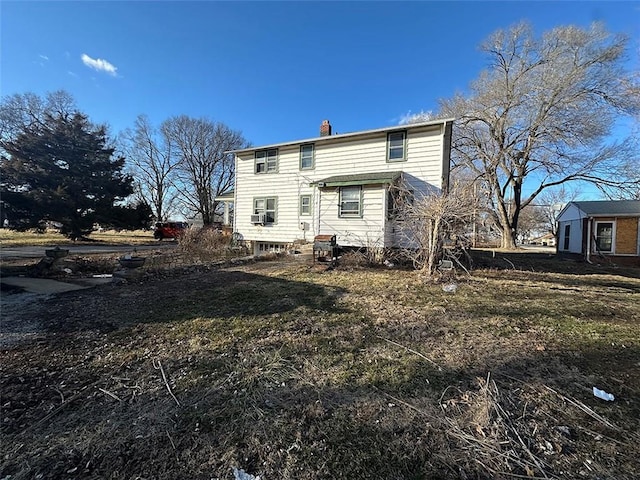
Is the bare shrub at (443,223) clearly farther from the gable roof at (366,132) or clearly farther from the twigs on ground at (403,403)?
the twigs on ground at (403,403)

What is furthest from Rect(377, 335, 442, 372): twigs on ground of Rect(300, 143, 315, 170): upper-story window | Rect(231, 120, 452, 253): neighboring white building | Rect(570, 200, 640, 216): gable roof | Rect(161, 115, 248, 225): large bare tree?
Rect(161, 115, 248, 225): large bare tree

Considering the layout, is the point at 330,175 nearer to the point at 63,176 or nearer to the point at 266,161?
the point at 266,161

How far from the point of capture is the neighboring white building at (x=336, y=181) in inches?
419

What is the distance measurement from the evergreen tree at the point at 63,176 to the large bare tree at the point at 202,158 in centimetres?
1151

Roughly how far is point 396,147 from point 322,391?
10439mm

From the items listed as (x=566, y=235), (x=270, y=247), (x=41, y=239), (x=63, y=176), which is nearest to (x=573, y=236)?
(x=566, y=235)

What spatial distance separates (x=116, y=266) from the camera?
9.13 meters

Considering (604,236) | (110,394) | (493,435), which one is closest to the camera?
(493,435)

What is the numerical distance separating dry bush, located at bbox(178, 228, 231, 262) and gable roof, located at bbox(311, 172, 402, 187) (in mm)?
5469

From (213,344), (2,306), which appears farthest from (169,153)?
(213,344)

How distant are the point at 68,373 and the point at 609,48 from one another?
27.2m

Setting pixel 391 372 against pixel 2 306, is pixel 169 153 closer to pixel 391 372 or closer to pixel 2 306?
pixel 2 306

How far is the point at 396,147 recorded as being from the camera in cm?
1134

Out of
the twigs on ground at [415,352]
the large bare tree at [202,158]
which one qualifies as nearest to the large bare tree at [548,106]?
the twigs on ground at [415,352]
